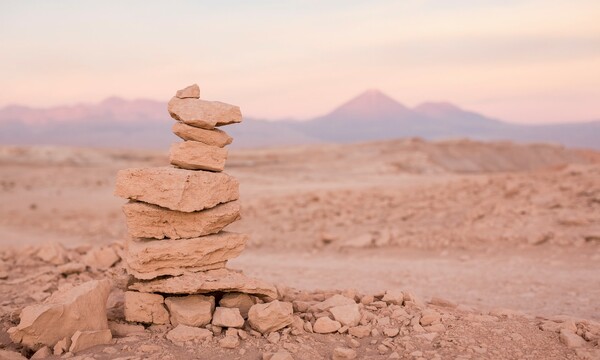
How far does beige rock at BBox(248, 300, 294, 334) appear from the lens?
18.8 feet

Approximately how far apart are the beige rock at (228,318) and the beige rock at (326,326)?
33.8 inches

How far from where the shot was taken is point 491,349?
5.46 m

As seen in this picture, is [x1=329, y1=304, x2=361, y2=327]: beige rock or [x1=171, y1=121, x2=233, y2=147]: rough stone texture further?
[x1=171, y1=121, x2=233, y2=147]: rough stone texture

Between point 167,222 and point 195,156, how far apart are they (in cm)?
86

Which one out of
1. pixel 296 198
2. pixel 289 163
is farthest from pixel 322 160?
pixel 296 198

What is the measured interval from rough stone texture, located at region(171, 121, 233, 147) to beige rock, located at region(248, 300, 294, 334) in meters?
2.06

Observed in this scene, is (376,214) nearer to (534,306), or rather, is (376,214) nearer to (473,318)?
(534,306)

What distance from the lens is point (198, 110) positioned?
6.27m

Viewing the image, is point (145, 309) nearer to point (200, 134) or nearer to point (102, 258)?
point (200, 134)

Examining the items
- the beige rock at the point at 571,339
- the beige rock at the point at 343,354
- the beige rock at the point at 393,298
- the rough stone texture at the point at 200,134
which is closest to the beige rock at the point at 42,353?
the rough stone texture at the point at 200,134

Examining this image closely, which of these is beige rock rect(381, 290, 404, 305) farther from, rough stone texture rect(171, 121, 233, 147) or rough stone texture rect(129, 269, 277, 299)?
rough stone texture rect(171, 121, 233, 147)

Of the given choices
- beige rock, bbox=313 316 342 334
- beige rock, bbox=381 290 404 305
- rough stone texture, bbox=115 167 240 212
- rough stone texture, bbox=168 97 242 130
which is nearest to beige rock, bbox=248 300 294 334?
beige rock, bbox=313 316 342 334

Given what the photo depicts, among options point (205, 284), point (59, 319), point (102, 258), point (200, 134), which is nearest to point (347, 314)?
point (205, 284)

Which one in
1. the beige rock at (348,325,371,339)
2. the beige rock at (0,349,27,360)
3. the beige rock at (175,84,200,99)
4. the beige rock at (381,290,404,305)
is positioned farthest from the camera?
the beige rock at (381,290,404,305)
